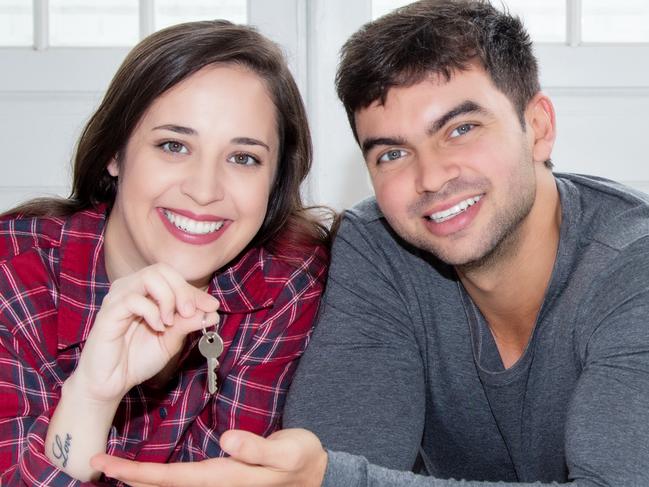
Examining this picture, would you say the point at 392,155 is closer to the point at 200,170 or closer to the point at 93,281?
the point at 200,170

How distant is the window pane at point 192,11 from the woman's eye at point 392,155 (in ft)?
3.25

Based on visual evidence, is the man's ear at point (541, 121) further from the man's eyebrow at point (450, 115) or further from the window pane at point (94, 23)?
the window pane at point (94, 23)

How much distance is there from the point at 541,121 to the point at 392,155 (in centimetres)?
28

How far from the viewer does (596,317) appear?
4.19 ft

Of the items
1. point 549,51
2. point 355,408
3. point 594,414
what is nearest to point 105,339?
point 355,408

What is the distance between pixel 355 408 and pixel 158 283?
1.35ft

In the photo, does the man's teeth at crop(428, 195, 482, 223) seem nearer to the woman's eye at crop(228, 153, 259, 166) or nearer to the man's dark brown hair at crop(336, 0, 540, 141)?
the man's dark brown hair at crop(336, 0, 540, 141)

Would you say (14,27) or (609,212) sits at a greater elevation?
(14,27)

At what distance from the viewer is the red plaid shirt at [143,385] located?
4.49 feet

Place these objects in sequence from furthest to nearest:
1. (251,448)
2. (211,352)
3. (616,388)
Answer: (211,352) < (616,388) < (251,448)

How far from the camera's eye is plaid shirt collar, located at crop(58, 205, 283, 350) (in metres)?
1.42

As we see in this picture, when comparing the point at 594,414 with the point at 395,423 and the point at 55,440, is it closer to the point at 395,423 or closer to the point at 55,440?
the point at 395,423

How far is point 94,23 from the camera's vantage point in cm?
230

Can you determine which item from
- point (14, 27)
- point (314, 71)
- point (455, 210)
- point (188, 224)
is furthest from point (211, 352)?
point (14, 27)
